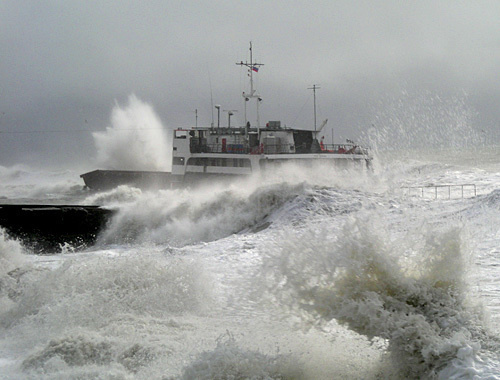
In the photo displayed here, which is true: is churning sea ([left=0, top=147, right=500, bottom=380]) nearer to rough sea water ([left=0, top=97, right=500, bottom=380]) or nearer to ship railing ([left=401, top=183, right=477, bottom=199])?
rough sea water ([left=0, top=97, right=500, bottom=380])

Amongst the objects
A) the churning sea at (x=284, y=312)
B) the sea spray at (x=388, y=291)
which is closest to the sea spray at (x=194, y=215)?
the churning sea at (x=284, y=312)

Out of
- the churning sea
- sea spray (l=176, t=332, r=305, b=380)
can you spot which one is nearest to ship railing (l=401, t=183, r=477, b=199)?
the churning sea

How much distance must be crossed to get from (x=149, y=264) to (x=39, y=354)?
3.32 m

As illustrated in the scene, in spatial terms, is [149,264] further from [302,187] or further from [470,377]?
[302,187]

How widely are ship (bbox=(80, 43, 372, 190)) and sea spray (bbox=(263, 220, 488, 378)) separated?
20.6m

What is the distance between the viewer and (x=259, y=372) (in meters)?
5.20

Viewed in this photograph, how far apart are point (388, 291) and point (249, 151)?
22943 mm

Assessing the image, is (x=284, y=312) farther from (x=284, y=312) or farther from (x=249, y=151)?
(x=249, y=151)

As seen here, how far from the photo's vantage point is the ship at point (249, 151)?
27266mm

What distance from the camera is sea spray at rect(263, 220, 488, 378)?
4906mm

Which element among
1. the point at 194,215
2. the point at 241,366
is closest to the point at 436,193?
the point at 194,215

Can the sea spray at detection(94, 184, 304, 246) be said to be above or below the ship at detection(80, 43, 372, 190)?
below

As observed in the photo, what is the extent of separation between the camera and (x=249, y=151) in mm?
28328

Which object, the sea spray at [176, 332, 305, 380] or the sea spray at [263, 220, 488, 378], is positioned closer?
the sea spray at [263, 220, 488, 378]
